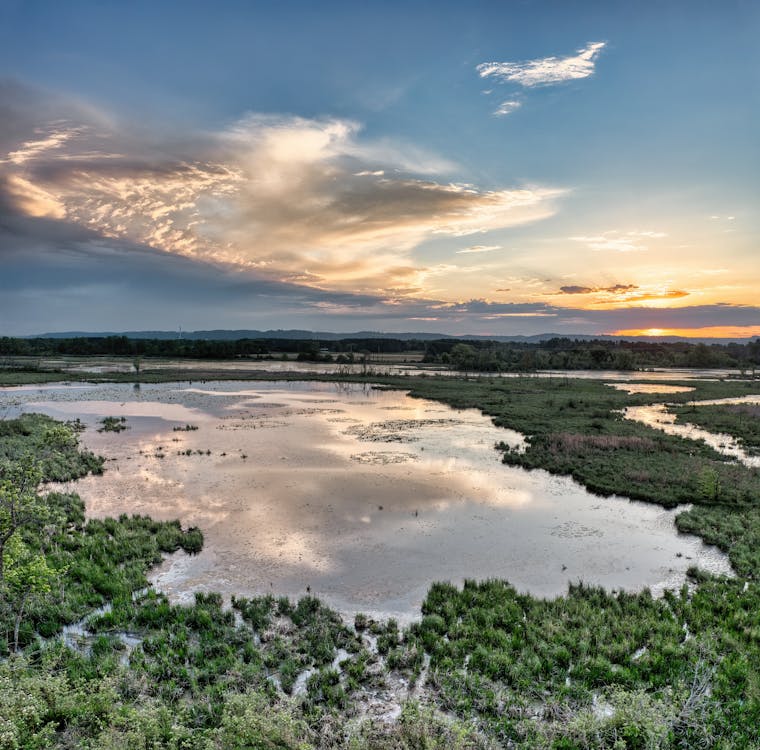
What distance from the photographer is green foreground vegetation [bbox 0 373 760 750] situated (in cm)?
763

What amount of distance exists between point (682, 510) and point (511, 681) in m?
16.2

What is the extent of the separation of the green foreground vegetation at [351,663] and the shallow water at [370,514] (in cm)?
132

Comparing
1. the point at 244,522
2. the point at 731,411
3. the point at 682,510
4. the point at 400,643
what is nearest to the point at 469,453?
the point at 682,510

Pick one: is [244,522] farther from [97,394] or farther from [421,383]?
[421,383]

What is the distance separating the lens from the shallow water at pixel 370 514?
47.0 feet

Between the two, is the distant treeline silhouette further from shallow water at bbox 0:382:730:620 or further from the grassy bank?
shallow water at bbox 0:382:730:620

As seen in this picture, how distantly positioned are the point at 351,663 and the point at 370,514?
385 inches

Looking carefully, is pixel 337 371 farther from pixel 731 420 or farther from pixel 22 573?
pixel 22 573

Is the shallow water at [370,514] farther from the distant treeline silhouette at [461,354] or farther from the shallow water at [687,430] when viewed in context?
the distant treeline silhouette at [461,354]

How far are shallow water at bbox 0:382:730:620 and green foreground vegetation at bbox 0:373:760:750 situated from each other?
1323mm

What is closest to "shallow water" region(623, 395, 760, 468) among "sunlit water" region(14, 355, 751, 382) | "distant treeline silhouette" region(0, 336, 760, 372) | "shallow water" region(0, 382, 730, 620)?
"shallow water" region(0, 382, 730, 620)

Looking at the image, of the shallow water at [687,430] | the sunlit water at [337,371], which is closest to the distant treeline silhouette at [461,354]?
the sunlit water at [337,371]

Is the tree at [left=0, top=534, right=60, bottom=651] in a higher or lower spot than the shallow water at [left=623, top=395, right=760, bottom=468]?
higher

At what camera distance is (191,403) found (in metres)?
54.1
